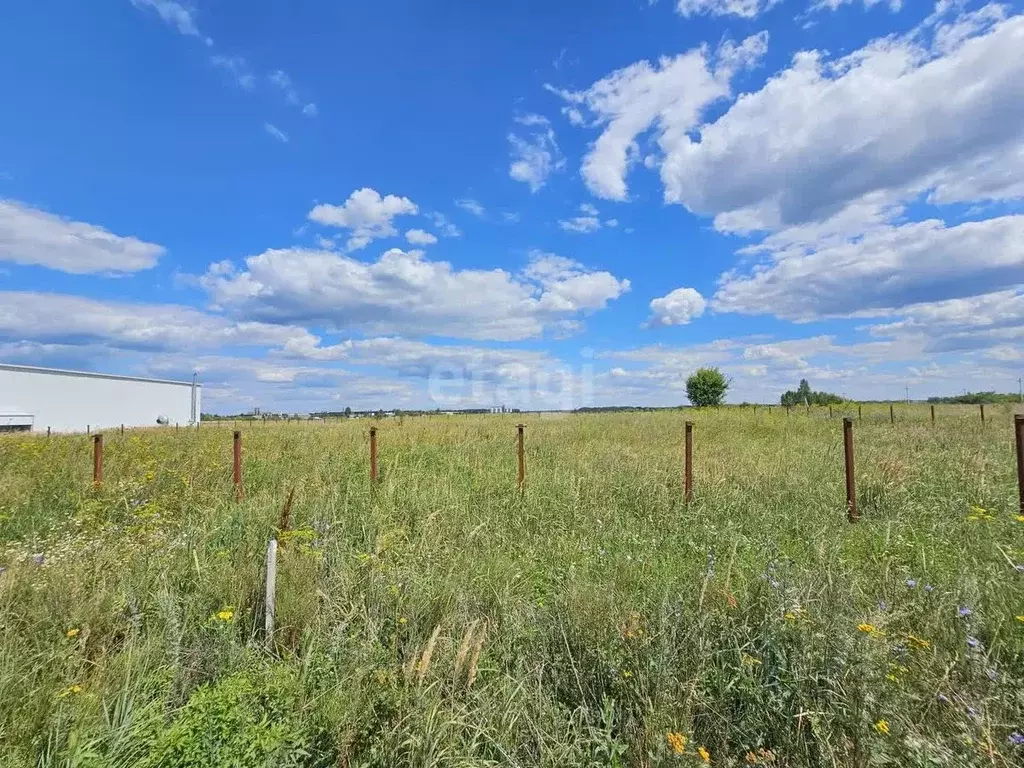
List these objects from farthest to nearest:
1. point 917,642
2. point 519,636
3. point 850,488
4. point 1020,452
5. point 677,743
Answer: point 850,488 → point 1020,452 → point 519,636 → point 917,642 → point 677,743

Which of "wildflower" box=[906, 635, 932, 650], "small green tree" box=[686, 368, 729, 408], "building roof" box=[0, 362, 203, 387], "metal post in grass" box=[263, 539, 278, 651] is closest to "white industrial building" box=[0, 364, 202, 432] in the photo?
"building roof" box=[0, 362, 203, 387]

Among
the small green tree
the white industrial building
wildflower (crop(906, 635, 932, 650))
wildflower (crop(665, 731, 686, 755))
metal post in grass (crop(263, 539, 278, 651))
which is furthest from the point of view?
the small green tree

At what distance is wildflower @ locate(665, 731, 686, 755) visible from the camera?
2.01 metres

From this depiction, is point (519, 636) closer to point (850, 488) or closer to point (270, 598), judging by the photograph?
point (270, 598)

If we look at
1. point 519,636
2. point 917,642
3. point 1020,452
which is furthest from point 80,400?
point 1020,452

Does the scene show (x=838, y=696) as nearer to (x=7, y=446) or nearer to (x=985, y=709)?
(x=985, y=709)

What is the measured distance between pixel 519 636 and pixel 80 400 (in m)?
55.2

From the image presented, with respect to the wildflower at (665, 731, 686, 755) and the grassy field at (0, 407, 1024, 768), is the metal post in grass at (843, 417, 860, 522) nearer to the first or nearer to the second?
the grassy field at (0, 407, 1024, 768)

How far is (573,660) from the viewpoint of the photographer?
9.32ft

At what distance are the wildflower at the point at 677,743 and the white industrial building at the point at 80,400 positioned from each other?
4253 cm

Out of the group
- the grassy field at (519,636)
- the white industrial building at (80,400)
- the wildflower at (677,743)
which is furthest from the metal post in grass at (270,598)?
the white industrial building at (80,400)

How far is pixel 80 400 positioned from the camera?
140ft

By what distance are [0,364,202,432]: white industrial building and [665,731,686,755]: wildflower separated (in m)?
42.5

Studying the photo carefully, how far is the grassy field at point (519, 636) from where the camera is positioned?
7.09 feet
